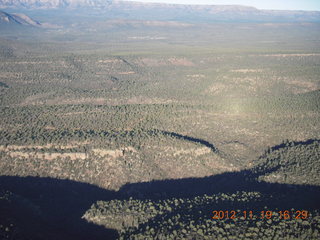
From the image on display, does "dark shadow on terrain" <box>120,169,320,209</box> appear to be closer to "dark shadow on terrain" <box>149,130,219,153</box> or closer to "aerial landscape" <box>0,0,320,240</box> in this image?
"aerial landscape" <box>0,0,320,240</box>

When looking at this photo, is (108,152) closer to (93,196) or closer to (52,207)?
(93,196)

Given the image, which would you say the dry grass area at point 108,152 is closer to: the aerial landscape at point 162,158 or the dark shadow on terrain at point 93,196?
the aerial landscape at point 162,158

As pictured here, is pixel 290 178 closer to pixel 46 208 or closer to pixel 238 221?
pixel 238 221

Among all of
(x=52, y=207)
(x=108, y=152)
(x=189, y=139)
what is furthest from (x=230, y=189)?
(x=52, y=207)

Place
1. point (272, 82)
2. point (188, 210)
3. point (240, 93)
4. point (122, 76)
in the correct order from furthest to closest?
1. point (122, 76)
2. point (272, 82)
3. point (240, 93)
4. point (188, 210)

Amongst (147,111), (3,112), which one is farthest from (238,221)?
(3,112)

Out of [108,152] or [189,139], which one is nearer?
[108,152]

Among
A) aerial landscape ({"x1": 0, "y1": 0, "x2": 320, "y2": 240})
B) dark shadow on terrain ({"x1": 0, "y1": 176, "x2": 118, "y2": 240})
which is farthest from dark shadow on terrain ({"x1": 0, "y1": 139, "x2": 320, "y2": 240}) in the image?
aerial landscape ({"x1": 0, "y1": 0, "x2": 320, "y2": 240})

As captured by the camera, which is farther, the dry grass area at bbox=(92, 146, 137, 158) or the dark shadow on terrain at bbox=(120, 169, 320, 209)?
the dry grass area at bbox=(92, 146, 137, 158)
